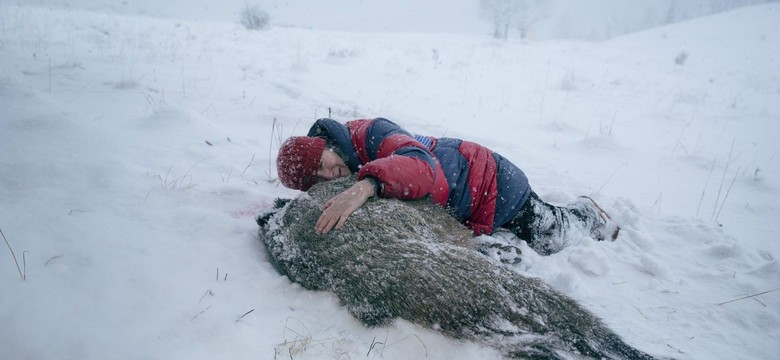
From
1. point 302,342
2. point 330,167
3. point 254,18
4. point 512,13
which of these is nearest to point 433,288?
point 302,342

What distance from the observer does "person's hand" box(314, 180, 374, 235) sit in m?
2.01

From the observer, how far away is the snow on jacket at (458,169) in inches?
100

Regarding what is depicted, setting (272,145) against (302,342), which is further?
(272,145)

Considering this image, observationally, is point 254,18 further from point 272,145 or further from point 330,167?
Answer: point 330,167

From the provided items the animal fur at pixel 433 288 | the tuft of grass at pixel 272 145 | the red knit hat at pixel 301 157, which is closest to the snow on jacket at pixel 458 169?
the red knit hat at pixel 301 157

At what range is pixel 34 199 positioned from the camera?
2371 millimetres

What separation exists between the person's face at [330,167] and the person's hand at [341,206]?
0.53 meters

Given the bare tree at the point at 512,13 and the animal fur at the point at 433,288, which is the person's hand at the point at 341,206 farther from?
the bare tree at the point at 512,13

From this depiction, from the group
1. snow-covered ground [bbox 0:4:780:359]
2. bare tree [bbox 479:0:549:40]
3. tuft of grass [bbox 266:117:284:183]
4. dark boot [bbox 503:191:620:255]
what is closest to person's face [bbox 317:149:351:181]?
snow-covered ground [bbox 0:4:780:359]

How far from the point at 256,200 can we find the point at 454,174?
1.68 meters

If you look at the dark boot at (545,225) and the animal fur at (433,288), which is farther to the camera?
the dark boot at (545,225)

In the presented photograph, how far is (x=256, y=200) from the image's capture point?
9.86 feet

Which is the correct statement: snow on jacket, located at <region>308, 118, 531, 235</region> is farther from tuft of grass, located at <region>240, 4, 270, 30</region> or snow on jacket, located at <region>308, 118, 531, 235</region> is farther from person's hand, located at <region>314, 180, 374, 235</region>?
tuft of grass, located at <region>240, 4, 270, 30</region>

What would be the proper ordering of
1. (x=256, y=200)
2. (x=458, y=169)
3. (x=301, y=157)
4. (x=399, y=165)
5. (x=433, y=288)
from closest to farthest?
1. (x=433, y=288)
2. (x=399, y=165)
3. (x=301, y=157)
4. (x=458, y=169)
5. (x=256, y=200)
